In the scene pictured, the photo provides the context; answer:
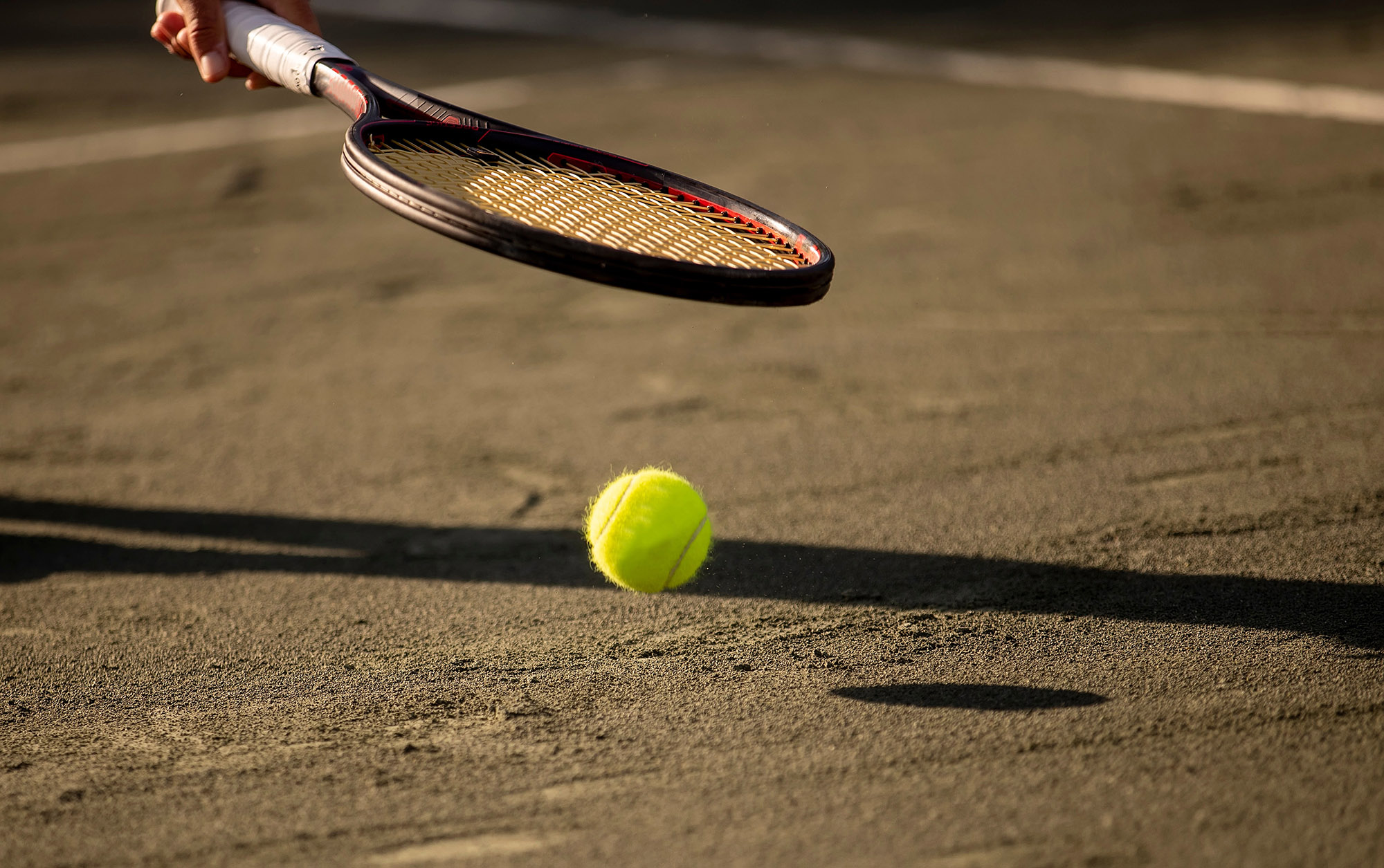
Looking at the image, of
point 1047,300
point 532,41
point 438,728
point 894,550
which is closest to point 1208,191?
point 1047,300

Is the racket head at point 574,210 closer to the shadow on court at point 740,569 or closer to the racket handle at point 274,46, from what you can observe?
the racket handle at point 274,46

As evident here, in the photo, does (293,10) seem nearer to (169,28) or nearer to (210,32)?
(210,32)

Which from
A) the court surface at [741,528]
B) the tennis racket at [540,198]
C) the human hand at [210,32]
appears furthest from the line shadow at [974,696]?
the human hand at [210,32]

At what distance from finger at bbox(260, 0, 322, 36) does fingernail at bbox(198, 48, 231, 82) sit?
254 mm

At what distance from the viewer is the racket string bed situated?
2.94 metres

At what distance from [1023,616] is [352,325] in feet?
12.5

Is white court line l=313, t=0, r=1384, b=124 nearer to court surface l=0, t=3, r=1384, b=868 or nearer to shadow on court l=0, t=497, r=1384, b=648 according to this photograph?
court surface l=0, t=3, r=1384, b=868

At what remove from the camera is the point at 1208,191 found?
22.7 ft

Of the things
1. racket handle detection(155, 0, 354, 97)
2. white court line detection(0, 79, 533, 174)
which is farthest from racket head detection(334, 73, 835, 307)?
white court line detection(0, 79, 533, 174)

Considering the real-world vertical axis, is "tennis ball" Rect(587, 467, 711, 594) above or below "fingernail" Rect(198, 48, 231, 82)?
below

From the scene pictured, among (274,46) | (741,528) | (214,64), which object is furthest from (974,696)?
(214,64)

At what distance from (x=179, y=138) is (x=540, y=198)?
7292 millimetres

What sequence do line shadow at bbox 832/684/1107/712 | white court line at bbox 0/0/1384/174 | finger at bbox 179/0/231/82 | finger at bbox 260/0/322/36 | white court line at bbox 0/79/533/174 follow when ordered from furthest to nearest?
white court line at bbox 0/79/533/174 → white court line at bbox 0/0/1384/174 → finger at bbox 260/0/322/36 → finger at bbox 179/0/231/82 → line shadow at bbox 832/684/1107/712

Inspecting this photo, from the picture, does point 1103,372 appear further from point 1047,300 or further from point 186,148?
point 186,148
